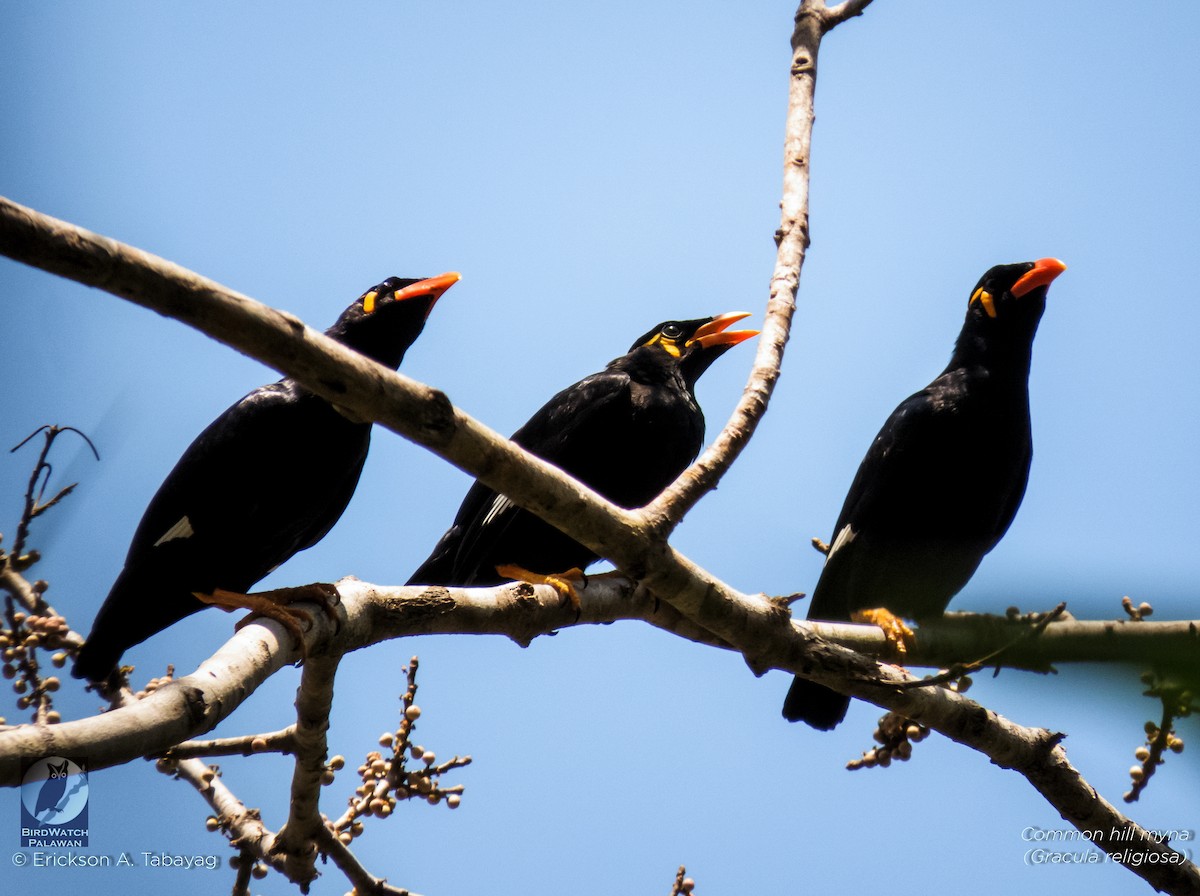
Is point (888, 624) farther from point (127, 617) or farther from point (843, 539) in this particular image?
point (127, 617)

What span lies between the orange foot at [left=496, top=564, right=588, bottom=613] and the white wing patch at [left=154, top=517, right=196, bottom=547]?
1326mm

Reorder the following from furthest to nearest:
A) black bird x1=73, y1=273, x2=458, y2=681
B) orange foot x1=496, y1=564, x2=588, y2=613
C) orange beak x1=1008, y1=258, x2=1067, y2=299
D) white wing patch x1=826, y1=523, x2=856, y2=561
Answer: orange beak x1=1008, y1=258, x2=1067, y2=299
white wing patch x1=826, y1=523, x2=856, y2=561
black bird x1=73, y1=273, x2=458, y2=681
orange foot x1=496, y1=564, x2=588, y2=613

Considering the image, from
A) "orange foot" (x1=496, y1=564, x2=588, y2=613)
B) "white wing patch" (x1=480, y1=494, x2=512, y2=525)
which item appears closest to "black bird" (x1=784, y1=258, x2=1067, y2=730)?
"orange foot" (x1=496, y1=564, x2=588, y2=613)

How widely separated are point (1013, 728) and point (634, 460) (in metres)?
2.22

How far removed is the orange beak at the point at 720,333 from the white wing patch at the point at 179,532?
300cm

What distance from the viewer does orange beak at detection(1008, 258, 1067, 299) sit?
233 inches

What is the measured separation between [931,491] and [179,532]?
3.46 metres

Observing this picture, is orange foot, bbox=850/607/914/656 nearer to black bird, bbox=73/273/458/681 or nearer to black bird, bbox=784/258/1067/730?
black bird, bbox=784/258/1067/730

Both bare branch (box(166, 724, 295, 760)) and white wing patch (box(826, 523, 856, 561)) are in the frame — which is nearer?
bare branch (box(166, 724, 295, 760))

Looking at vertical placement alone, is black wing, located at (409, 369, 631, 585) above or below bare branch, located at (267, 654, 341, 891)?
above

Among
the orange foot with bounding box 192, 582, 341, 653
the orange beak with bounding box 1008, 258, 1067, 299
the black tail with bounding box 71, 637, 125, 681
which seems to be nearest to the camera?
the orange foot with bounding box 192, 582, 341, 653

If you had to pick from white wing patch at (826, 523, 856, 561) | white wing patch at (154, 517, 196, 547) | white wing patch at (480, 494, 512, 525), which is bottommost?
white wing patch at (154, 517, 196, 547)

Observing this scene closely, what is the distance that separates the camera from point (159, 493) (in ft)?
15.2

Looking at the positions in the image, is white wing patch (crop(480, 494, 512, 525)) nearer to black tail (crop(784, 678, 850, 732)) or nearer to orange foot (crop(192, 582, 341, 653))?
orange foot (crop(192, 582, 341, 653))
